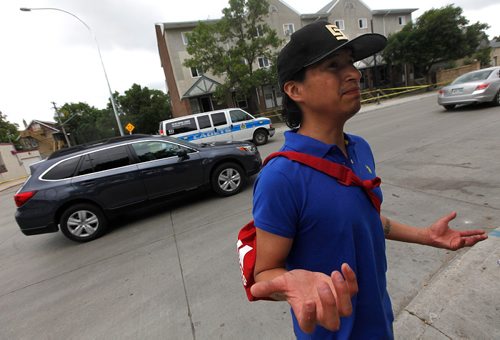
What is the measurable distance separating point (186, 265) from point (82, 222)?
8.60ft

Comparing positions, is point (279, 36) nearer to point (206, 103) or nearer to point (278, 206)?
point (206, 103)

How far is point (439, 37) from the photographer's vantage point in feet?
82.4

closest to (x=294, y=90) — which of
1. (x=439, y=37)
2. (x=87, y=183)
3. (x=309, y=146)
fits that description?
(x=309, y=146)

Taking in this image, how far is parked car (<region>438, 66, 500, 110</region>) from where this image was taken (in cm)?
966

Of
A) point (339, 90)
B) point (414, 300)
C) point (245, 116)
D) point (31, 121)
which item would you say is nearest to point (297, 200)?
A: point (339, 90)

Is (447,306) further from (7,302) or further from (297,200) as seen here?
(7,302)

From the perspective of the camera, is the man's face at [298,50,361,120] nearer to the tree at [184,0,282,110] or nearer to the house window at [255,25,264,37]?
the tree at [184,0,282,110]

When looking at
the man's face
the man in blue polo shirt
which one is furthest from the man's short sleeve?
the man's face

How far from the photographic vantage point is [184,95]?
977 inches

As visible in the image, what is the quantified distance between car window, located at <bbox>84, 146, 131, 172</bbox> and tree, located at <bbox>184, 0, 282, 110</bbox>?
15506 mm

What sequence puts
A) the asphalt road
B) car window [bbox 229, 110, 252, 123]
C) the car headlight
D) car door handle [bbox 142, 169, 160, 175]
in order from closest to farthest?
1. the asphalt road
2. car door handle [bbox 142, 169, 160, 175]
3. the car headlight
4. car window [bbox 229, 110, 252, 123]

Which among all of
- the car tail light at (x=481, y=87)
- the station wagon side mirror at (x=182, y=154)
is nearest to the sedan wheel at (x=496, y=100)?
the car tail light at (x=481, y=87)

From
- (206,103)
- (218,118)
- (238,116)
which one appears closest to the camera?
(218,118)

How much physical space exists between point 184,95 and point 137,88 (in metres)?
17.0
